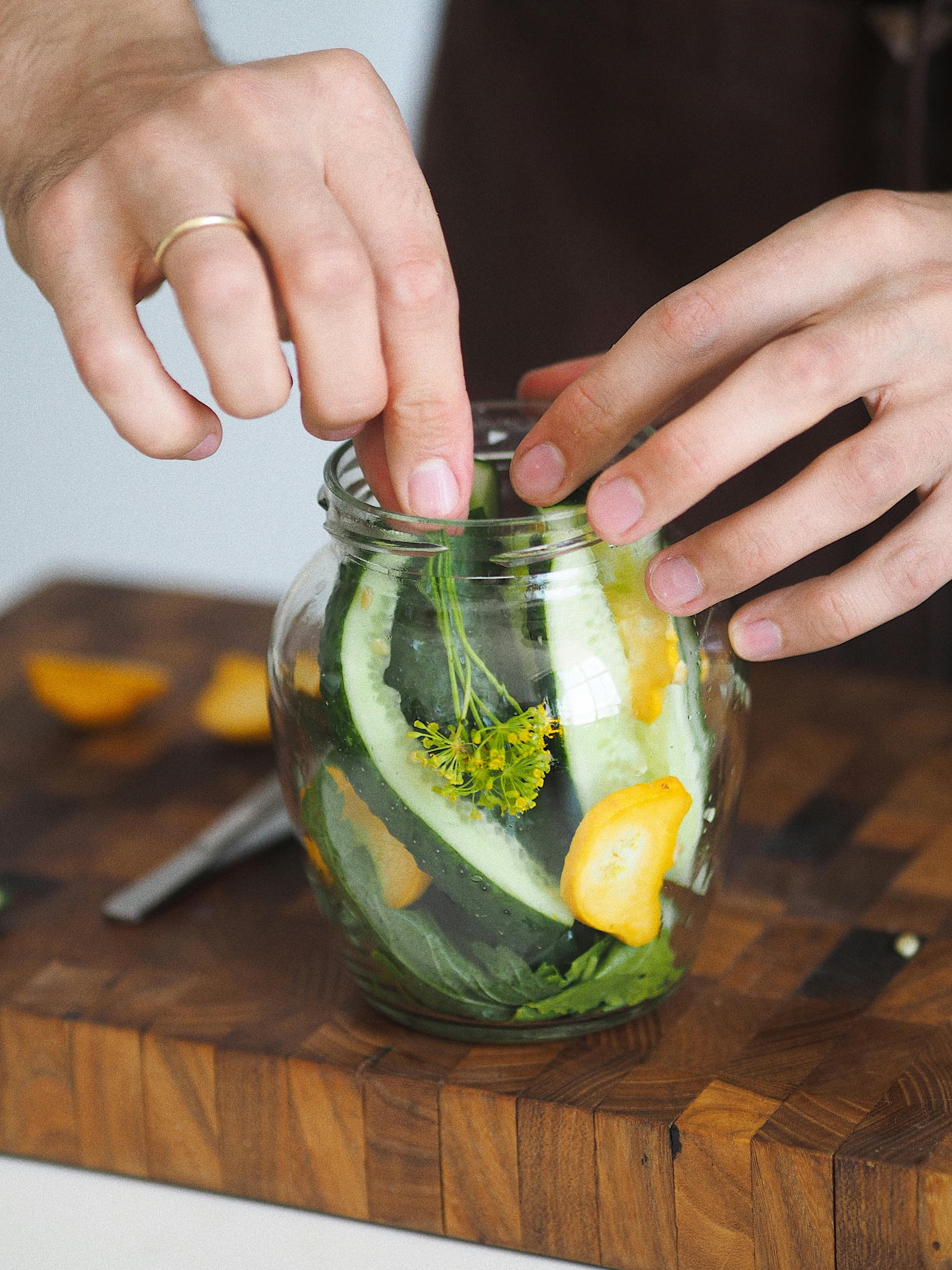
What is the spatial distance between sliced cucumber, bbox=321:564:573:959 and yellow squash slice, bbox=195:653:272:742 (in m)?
0.36

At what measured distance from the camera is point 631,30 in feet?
3.63

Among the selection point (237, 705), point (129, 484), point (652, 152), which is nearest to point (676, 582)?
point (237, 705)

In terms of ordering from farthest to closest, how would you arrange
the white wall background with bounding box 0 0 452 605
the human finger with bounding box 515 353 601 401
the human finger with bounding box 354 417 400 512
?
1. the white wall background with bounding box 0 0 452 605
2. the human finger with bounding box 515 353 601 401
3. the human finger with bounding box 354 417 400 512

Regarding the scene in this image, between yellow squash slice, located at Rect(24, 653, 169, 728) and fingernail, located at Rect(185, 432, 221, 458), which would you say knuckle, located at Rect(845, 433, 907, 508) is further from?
yellow squash slice, located at Rect(24, 653, 169, 728)

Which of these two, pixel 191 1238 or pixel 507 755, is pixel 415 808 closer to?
pixel 507 755

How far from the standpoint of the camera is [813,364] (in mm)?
538

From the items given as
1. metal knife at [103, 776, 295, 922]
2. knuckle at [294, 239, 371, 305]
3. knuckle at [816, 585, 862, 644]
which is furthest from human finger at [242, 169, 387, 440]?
metal knife at [103, 776, 295, 922]

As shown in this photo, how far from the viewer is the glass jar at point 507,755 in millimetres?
572

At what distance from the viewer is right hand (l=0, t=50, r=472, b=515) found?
0.49 meters

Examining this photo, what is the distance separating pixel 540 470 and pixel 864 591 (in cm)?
14

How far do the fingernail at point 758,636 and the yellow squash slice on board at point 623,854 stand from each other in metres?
0.06

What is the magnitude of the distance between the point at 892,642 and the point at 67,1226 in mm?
783

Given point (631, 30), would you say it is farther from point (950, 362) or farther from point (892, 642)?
point (950, 362)

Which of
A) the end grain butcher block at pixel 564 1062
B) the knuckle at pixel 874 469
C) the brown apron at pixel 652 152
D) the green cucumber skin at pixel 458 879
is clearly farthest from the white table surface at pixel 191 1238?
the brown apron at pixel 652 152
